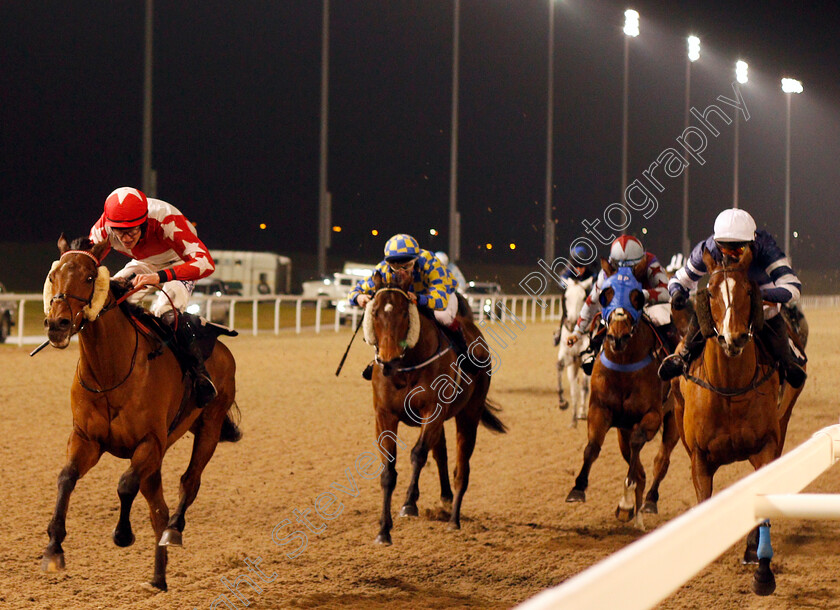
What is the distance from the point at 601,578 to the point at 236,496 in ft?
18.2

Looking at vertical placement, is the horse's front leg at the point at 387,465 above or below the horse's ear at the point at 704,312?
below

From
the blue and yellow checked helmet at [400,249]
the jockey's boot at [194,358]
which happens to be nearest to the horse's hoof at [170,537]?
the jockey's boot at [194,358]

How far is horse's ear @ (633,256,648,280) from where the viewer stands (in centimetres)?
668

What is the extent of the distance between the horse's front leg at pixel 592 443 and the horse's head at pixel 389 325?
1.26 metres

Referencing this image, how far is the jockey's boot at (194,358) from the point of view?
5.00 metres

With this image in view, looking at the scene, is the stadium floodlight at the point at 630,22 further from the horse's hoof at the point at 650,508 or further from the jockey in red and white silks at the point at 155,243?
the jockey in red and white silks at the point at 155,243

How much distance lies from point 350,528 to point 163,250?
1.97 metres

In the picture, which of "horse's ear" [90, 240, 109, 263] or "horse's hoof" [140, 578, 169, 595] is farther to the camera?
"horse's hoof" [140, 578, 169, 595]

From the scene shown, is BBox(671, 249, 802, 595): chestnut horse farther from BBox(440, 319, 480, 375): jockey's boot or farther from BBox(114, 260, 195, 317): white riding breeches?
BBox(114, 260, 195, 317): white riding breeches

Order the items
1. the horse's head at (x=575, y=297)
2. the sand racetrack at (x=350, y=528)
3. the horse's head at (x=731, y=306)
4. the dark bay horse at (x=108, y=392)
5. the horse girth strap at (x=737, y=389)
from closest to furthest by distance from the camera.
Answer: the dark bay horse at (x=108, y=392), the sand racetrack at (x=350, y=528), the horse's head at (x=731, y=306), the horse girth strap at (x=737, y=389), the horse's head at (x=575, y=297)

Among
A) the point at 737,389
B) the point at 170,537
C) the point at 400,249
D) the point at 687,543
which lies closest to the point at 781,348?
the point at 737,389

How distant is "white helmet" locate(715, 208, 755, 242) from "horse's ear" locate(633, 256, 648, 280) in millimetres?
1663

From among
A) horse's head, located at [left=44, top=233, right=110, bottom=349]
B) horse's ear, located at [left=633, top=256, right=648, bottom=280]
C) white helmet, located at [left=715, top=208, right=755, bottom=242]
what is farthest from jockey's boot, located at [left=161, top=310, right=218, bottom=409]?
horse's ear, located at [left=633, top=256, right=648, bottom=280]

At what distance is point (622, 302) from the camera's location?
255 inches
